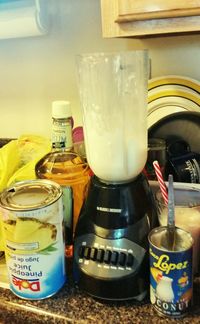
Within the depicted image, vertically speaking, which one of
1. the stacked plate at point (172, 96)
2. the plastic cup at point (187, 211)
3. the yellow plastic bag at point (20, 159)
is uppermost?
the stacked plate at point (172, 96)

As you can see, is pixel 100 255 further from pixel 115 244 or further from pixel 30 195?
pixel 30 195

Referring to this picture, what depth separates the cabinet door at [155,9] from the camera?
656mm

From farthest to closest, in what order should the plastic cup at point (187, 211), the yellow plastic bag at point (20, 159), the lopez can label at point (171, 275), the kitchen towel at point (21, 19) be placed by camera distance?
1. the kitchen towel at point (21, 19)
2. the yellow plastic bag at point (20, 159)
3. the plastic cup at point (187, 211)
4. the lopez can label at point (171, 275)

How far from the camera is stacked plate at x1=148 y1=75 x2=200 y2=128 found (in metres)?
0.99

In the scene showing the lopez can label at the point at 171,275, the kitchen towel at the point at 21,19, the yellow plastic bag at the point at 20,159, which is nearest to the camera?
the lopez can label at the point at 171,275

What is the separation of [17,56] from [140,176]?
2.20ft

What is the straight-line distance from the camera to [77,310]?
635 mm

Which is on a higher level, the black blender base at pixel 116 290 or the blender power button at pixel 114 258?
the blender power button at pixel 114 258

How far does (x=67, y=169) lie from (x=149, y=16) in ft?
1.11

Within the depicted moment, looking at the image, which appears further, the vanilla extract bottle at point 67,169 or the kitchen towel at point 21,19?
the kitchen towel at point 21,19

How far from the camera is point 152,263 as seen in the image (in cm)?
60

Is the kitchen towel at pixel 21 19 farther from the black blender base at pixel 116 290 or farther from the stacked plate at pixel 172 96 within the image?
the black blender base at pixel 116 290

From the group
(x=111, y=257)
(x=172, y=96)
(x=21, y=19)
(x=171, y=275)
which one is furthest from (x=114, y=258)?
(x=21, y=19)

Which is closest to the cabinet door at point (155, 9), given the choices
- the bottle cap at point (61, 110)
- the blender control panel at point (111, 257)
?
the bottle cap at point (61, 110)
